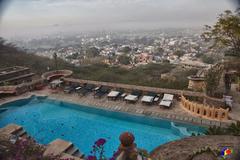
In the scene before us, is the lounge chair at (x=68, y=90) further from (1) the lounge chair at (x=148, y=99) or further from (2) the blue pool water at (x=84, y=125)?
(1) the lounge chair at (x=148, y=99)

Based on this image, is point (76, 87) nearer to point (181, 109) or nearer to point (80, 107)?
point (80, 107)

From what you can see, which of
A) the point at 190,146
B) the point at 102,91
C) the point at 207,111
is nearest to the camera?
the point at 190,146

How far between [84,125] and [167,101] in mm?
5009

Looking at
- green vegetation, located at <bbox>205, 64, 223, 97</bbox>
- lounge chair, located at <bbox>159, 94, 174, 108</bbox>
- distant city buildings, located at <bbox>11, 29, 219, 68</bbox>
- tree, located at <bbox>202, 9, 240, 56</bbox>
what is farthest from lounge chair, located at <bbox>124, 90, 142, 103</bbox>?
distant city buildings, located at <bbox>11, 29, 219, 68</bbox>

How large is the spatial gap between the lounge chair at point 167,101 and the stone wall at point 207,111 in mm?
959

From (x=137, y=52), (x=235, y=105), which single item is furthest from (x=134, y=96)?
(x=137, y=52)

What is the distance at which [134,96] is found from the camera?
42.4ft

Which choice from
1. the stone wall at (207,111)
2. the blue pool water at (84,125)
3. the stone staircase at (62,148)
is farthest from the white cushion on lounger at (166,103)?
the stone staircase at (62,148)

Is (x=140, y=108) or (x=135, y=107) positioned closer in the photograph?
(x=140, y=108)

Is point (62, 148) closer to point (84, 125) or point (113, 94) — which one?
point (84, 125)

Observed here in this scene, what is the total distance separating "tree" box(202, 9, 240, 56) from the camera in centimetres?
1366

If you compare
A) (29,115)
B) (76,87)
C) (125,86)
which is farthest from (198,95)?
(29,115)

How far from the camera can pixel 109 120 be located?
11.9 m

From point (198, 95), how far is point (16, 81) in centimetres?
1380
